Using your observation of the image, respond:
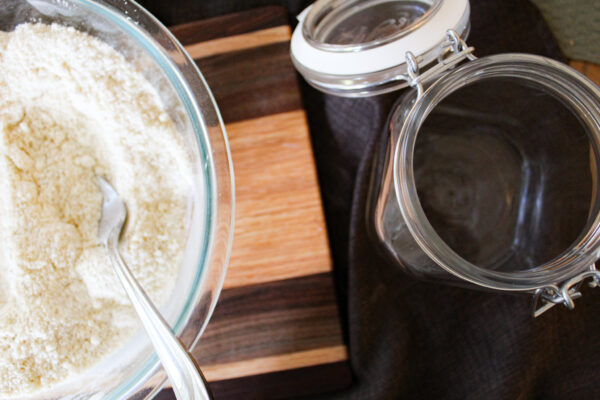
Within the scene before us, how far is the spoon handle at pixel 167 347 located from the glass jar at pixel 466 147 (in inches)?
8.1

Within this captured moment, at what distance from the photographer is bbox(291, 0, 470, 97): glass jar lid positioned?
396mm

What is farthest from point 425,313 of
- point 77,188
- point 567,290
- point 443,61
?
point 77,188

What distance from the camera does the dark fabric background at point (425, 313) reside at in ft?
1.68

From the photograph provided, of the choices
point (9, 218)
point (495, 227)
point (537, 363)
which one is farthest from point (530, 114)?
point (9, 218)

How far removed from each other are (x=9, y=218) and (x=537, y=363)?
0.57 metres

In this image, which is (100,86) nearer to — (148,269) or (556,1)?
(148,269)

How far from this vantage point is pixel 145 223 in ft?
1.42

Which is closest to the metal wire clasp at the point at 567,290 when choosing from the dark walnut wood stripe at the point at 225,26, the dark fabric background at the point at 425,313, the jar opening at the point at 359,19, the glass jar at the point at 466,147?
the glass jar at the point at 466,147

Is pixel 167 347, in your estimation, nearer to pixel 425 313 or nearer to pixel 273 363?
pixel 273 363

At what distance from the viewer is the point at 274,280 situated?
0.49 m

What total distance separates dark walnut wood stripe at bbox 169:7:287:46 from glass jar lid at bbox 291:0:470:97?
7 cm

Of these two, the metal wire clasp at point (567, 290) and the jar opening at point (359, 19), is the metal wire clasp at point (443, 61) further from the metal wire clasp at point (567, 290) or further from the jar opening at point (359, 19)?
the metal wire clasp at point (567, 290)

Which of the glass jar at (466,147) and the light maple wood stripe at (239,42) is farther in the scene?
the light maple wood stripe at (239,42)

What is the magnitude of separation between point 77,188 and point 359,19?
0.33m
